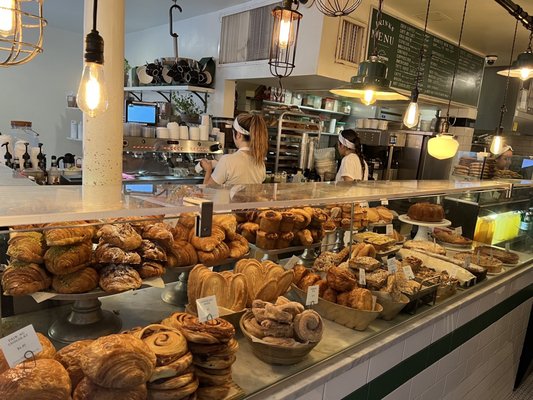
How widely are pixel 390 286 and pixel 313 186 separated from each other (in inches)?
26.5

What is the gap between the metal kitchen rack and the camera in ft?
17.5

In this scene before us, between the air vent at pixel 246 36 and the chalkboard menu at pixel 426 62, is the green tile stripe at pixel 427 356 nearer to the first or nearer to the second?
the chalkboard menu at pixel 426 62

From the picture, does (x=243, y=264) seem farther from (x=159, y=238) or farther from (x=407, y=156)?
(x=407, y=156)

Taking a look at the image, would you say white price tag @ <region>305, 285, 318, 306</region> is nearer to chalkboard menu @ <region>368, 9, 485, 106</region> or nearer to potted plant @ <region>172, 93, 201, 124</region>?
chalkboard menu @ <region>368, 9, 485, 106</region>

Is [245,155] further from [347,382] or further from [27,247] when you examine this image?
[27,247]

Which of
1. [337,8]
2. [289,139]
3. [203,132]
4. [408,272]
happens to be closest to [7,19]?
[408,272]

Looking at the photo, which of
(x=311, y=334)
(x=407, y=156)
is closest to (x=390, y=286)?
(x=311, y=334)

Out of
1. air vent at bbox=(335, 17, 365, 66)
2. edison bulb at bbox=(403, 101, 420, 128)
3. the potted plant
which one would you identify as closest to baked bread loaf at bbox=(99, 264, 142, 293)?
edison bulb at bbox=(403, 101, 420, 128)

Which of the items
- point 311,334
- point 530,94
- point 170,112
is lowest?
point 311,334

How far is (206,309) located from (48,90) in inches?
304

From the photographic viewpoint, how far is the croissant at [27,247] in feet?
3.78

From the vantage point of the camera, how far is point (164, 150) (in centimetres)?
477

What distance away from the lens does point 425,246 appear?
8.77 ft

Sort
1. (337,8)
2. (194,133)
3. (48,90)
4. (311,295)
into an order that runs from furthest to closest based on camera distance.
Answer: (48,90) < (194,133) < (337,8) < (311,295)
